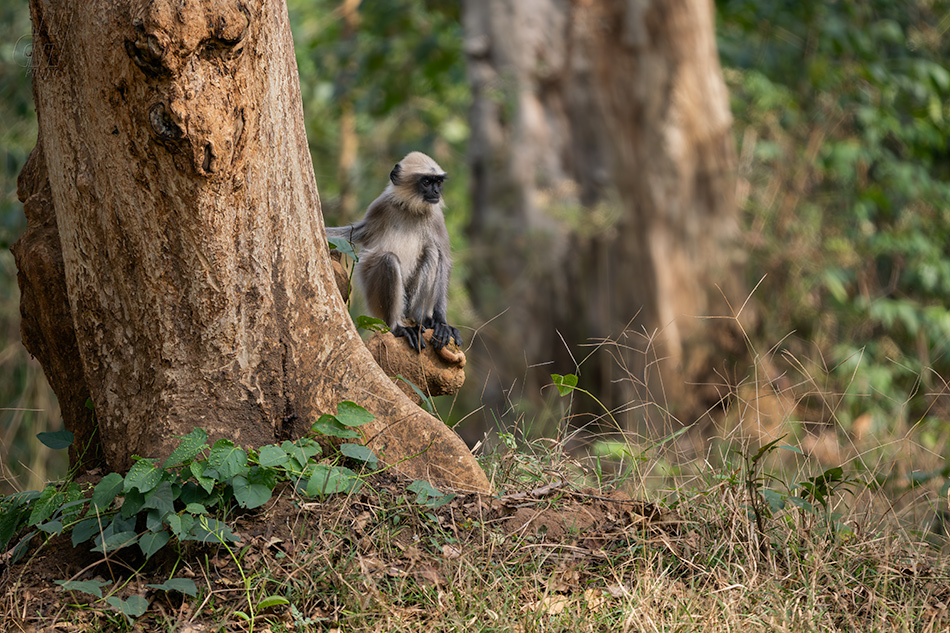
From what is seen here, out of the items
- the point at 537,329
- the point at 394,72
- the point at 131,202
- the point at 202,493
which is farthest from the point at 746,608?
the point at 394,72

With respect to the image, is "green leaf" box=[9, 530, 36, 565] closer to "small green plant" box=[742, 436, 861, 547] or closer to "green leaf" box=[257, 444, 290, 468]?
"green leaf" box=[257, 444, 290, 468]

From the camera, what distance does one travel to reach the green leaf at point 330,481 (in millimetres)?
3115

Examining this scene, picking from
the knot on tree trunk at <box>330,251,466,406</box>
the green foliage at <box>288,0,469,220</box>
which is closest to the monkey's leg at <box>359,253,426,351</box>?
the knot on tree trunk at <box>330,251,466,406</box>

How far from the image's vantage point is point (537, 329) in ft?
31.7

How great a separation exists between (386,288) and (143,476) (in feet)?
7.49

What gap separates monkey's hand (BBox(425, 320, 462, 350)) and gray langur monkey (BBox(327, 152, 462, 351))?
35 cm

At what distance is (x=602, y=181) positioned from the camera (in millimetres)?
9469

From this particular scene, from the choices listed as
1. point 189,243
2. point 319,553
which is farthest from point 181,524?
point 189,243

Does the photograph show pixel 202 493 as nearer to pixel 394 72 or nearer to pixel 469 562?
pixel 469 562

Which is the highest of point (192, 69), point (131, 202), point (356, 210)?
point (192, 69)

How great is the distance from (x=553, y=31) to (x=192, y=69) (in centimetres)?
A: 726

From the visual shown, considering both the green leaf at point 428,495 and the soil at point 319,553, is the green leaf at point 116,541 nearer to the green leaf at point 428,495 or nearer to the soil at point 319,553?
the soil at point 319,553

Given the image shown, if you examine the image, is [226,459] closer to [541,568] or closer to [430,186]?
[541,568]

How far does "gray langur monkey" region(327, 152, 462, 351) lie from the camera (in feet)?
16.8
